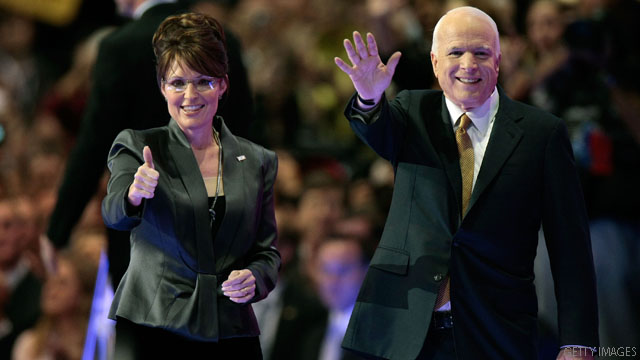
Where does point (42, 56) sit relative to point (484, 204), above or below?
above

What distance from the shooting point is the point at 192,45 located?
3531 millimetres

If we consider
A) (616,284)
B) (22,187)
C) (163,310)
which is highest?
(22,187)

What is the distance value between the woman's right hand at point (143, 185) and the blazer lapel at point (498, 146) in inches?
42.2

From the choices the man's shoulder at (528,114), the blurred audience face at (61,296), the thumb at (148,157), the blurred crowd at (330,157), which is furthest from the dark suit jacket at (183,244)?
the blurred audience face at (61,296)

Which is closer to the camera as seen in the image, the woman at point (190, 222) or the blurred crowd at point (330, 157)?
the woman at point (190, 222)

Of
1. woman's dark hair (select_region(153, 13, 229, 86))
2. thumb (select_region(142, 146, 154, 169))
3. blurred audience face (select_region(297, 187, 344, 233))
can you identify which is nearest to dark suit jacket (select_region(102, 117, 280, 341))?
thumb (select_region(142, 146, 154, 169))

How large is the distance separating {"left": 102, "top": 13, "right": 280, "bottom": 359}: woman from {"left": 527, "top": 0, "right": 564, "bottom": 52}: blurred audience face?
2941 mm

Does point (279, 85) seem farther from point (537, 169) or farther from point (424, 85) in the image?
point (537, 169)

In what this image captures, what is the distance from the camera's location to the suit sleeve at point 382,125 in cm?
361

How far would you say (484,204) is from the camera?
12.0 ft

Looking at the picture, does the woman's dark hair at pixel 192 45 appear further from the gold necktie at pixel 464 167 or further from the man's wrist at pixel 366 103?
the gold necktie at pixel 464 167

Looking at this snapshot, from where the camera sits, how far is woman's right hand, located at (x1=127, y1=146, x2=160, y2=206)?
330cm

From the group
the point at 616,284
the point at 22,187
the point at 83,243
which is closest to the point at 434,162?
the point at 616,284

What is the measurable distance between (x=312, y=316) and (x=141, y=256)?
9.60ft
